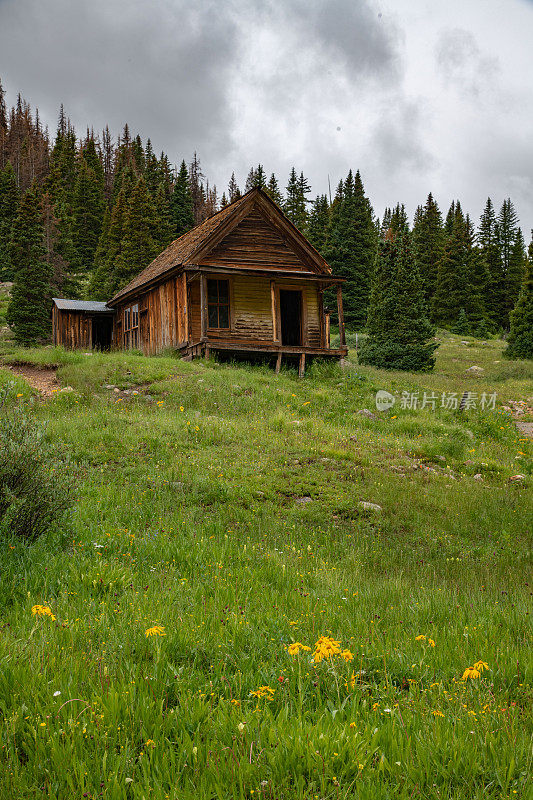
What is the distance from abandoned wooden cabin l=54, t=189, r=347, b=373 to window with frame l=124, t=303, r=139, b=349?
96.6 inches

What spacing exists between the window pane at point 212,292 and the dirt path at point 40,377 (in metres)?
7.65

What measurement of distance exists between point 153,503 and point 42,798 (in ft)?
18.3

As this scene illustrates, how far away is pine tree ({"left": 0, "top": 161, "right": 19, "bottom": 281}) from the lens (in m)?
53.6

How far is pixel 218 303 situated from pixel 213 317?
26.3 inches

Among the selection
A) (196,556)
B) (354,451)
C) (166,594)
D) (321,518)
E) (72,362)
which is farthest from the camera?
(72,362)

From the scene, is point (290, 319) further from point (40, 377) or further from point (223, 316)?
point (40, 377)

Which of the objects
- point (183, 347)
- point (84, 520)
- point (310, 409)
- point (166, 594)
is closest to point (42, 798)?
point (166, 594)

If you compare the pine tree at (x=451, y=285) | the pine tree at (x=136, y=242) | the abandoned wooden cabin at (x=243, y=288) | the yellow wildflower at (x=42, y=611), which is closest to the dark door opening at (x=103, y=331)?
the abandoned wooden cabin at (x=243, y=288)

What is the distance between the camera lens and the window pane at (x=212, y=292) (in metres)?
23.1

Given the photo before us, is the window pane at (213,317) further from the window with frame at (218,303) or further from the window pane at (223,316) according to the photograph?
the window pane at (223,316)

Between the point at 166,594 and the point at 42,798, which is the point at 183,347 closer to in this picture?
the point at 166,594

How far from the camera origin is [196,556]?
565 cm

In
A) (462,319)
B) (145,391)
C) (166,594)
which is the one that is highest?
(462,319)

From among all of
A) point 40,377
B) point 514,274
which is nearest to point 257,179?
point 514,274
